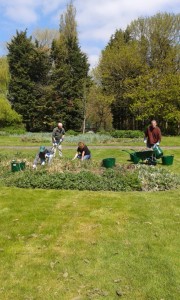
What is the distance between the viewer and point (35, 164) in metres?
12.4

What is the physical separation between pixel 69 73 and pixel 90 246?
41.0m

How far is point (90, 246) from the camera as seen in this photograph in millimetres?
6027

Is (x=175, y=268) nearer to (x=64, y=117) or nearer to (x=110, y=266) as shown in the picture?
(x=110, y=266)

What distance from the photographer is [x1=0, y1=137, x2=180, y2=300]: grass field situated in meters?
4.72

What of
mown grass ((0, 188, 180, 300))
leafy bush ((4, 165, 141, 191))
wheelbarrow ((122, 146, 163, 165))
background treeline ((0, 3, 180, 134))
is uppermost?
background treeline ((0, 3, 180, 134))

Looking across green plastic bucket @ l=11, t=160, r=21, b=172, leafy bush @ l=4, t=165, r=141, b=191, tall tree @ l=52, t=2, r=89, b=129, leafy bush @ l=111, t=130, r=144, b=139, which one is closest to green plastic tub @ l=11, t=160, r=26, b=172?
green plastic bucket @ l=11, t=160, r=21, b=172

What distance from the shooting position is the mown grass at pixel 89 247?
15.5 feet

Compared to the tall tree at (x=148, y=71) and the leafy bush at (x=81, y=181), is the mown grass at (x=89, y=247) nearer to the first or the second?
the leafy bush at (x=81, y=181)

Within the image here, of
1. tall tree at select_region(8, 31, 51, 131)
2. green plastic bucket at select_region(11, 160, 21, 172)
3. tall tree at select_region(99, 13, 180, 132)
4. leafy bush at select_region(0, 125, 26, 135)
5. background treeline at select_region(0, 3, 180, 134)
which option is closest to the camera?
green plastic bucket at select_region(11, 160, 21, 172)

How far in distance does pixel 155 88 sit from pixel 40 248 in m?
30.9

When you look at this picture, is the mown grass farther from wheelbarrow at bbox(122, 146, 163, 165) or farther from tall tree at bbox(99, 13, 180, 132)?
tall tree at bbox(99, 13, 180, 132)

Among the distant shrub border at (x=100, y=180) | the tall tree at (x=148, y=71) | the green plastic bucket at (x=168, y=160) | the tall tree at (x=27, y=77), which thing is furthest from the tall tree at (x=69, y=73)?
the distant shrub border at (x=100, y=180)

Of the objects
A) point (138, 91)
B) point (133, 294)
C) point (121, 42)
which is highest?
point (121, 42)

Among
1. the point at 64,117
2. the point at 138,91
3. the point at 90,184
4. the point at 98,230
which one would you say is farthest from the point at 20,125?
the point at 98,230
